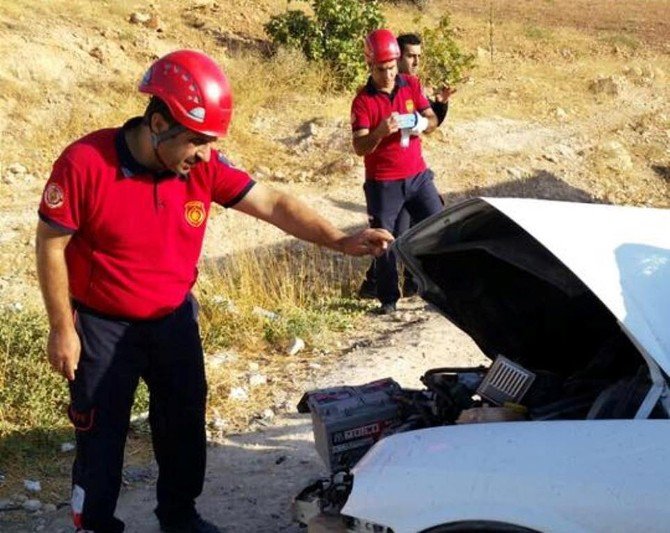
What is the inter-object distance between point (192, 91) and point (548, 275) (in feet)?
4.34

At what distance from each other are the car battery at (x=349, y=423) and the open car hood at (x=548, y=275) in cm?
43

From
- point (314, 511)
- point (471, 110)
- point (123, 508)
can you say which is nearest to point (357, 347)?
point (123, 508)

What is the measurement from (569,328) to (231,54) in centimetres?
1224

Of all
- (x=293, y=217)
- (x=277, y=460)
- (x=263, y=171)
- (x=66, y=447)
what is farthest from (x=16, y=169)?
(x=293, y=217)

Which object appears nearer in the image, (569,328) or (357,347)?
(569,328)

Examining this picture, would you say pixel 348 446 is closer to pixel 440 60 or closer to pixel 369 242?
pixel 369 242

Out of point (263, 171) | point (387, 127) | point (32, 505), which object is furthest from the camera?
point (263, 171)

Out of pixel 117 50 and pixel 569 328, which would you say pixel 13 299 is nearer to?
pixel 569 328

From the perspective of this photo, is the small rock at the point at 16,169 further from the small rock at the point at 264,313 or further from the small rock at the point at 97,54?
the small rock at the point at 264,313

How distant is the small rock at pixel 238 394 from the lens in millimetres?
6118

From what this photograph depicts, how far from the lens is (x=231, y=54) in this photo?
609 inches

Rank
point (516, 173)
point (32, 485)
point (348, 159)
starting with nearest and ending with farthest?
point (32, 485)
point (348, 159)
point (516, 173)

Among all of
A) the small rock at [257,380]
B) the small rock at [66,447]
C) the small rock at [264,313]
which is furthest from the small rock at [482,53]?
the small rock at [66,447]

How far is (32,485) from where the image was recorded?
507 centimetres
